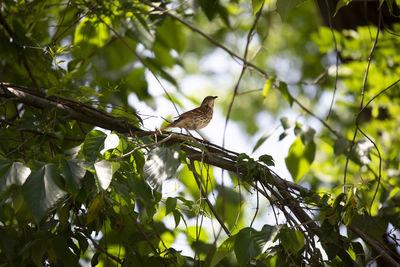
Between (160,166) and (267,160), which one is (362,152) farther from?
(160,166)

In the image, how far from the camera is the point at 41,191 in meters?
1.72

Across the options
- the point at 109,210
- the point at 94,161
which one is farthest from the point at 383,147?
the point at 94,161

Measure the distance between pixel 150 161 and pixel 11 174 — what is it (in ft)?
1.84

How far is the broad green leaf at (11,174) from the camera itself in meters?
1.75

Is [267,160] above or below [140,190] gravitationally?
above

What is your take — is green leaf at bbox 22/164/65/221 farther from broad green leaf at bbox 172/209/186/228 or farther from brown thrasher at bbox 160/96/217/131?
brown thrasher at bbox 160/96/217/131

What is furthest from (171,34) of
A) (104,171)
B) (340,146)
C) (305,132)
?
(104,171)

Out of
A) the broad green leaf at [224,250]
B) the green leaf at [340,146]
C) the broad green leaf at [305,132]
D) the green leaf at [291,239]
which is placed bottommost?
the broad green leaf at [224,250]

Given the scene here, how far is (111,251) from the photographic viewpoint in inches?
125

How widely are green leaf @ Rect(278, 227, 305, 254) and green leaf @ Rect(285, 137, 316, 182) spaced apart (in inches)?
53.7

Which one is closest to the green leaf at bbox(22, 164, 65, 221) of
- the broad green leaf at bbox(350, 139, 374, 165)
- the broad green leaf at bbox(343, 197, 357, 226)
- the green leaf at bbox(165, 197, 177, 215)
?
the green leaf at bbox(165, 197, 177, 215)

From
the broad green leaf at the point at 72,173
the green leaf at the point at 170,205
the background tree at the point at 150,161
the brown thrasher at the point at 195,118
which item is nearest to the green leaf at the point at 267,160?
the background tree at the point at 150,161

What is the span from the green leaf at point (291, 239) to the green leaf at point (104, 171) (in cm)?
86

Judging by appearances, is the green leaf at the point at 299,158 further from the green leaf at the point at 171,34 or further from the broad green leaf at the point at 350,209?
the green leaf at the point at 171,34
